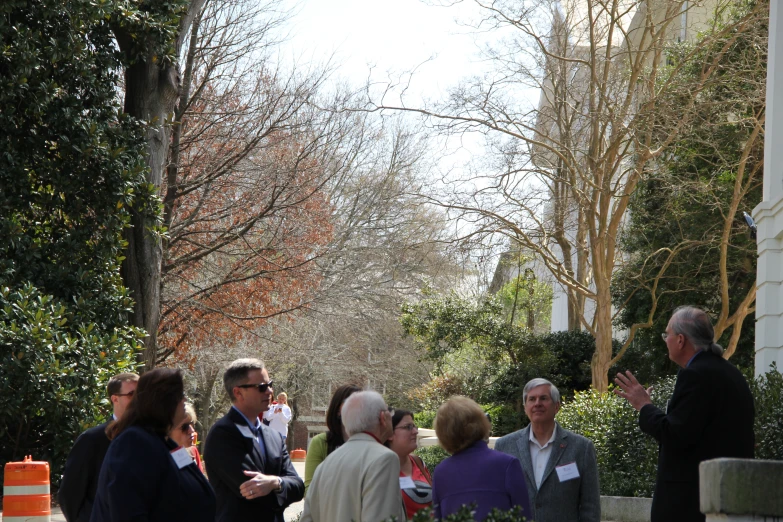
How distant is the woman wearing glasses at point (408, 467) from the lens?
5.50 meters

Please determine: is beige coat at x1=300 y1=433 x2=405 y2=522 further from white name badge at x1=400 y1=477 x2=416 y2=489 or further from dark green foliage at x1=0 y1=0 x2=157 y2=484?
dark green foliage at x1=0 y1=0 x2=157 y2=484

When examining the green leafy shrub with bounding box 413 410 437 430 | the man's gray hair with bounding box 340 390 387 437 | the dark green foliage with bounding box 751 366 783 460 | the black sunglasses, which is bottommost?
the green leafy shrub with bounding box 413 410 437 430

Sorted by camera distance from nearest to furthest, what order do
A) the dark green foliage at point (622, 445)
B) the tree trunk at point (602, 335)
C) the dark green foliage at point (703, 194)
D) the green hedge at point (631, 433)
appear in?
the green hedge at point (631, 433)
the dark green foliage at point (622, 445)
the dark green foliage at point (703, 194)
the tree trunk at point (602, 335)

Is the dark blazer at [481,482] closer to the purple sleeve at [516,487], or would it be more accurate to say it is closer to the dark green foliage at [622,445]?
the purple sleeve at [516,487]

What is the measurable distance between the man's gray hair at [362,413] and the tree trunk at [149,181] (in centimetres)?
941

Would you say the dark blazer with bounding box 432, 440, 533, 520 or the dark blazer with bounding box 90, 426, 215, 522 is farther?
the dark blazer with bounding box 432, 440, 533, 520

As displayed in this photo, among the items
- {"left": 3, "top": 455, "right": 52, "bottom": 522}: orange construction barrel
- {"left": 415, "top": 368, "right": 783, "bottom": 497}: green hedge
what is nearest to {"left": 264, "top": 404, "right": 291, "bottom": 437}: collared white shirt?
{"left": 415, "top": 368, "right": 783, "bottom": 497}: green hedge

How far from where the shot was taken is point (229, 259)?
20.8 metres

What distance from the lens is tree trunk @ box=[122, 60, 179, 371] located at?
1373 cm

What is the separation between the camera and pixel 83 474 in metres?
5.57

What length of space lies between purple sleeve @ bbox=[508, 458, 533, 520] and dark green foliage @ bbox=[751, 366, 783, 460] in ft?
16.0

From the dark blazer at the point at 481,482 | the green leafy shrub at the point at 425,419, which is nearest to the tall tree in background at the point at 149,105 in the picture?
the dark blazer at the point at 481,482

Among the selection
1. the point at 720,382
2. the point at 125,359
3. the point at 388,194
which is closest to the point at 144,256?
the point at 125,359

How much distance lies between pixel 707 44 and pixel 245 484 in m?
16.7
